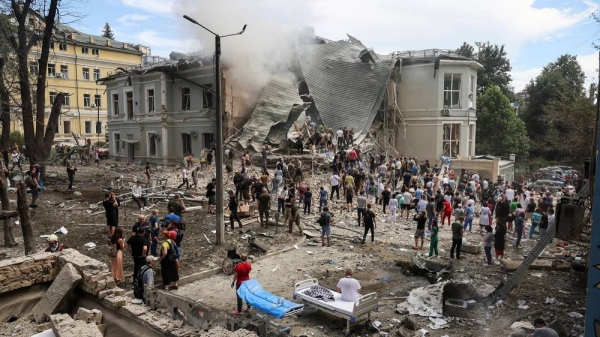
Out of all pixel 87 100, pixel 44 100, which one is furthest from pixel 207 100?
pixel 87 100

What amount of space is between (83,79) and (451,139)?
40.2 m

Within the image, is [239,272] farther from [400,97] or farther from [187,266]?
[400,97]

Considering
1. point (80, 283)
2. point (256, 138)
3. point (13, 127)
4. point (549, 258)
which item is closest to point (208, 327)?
point (80, 283)

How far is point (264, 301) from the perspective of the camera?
8.20 m

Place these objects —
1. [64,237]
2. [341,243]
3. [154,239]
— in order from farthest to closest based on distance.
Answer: [341,243]
[64,237]
[154,239]

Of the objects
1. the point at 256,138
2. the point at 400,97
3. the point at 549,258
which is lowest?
the point at 549,258

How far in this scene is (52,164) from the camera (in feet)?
104

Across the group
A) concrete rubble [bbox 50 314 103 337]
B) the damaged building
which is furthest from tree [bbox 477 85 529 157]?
concrete rubble [bbox 50 314 103 337]

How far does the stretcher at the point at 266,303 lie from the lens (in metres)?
8.01

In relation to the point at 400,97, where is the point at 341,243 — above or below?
below

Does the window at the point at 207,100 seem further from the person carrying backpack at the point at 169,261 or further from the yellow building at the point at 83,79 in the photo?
the yellow building at the point at 83,79

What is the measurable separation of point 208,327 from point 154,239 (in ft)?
16.9

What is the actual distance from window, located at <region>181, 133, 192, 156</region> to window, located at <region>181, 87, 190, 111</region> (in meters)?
1.92

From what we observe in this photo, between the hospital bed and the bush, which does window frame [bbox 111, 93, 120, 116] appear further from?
the hospital bed
